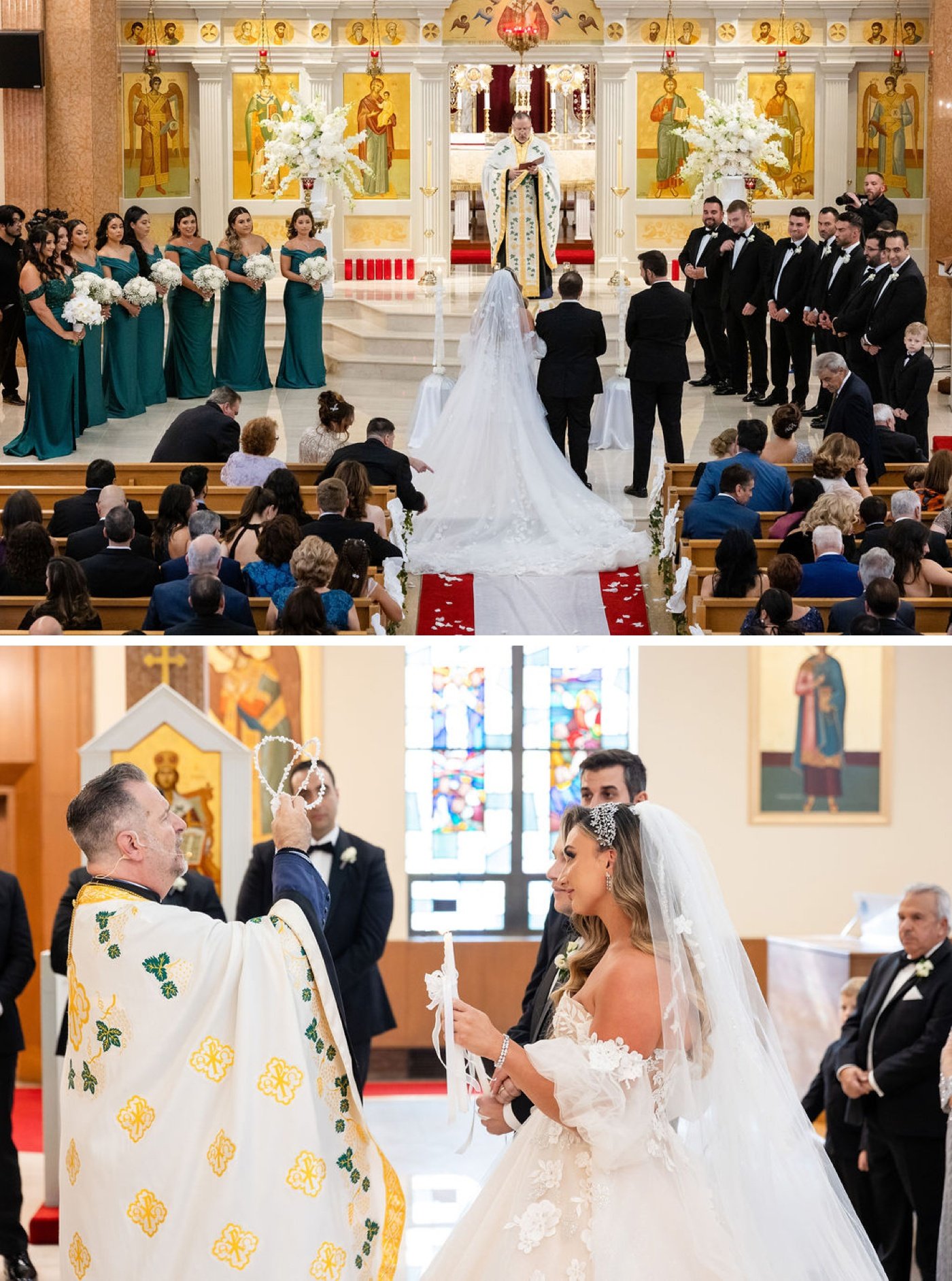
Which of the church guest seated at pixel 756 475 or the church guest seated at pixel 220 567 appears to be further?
the church guest seated at pixel 756 475

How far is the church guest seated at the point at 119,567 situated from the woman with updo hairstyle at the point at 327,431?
223 centimetres

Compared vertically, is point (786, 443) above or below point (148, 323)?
below

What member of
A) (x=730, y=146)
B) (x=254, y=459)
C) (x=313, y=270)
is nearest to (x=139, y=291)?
(x=313, y=270)

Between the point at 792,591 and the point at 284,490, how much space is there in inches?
89.8

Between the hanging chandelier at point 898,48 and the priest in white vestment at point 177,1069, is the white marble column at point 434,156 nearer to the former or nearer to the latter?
the hanging chandelier at point 898,48

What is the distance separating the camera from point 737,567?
7434 mm

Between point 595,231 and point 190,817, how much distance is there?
12406 millimetres

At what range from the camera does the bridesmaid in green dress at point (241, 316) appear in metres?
13.1

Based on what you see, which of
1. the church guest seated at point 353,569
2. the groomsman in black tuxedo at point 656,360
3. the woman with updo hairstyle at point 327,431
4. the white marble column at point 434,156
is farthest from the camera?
the white marble column at point 434,156

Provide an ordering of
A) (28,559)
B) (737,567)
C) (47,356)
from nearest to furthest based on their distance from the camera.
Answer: (28,559) < (737,567) < (47,356)

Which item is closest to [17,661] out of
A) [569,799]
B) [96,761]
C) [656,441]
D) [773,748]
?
[96,761]

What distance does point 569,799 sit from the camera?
9797 millimetres

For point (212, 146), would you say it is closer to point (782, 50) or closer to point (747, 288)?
point (782, 50)

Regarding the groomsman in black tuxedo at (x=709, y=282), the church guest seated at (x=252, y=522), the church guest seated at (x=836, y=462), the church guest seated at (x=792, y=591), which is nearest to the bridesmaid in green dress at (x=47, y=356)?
the church guest seated at (x=252, y=522)
